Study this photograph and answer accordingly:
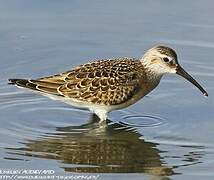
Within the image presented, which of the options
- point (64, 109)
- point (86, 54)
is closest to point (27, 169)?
point (64, 109)

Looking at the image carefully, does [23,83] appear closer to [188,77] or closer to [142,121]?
[142,121]

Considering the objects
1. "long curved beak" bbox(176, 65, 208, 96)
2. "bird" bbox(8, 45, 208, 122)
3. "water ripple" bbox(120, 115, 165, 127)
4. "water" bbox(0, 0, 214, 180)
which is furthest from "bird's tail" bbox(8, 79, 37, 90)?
"long curved beak" bbox(176, 65, 208, 96)

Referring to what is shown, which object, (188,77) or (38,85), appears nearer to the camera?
(38,85)

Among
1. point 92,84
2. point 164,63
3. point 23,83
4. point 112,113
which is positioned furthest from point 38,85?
point 164,63

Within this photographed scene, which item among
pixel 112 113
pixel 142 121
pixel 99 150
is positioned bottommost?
pixel 99 150

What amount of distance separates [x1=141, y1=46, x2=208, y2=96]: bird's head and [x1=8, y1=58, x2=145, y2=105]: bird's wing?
1.79 ft

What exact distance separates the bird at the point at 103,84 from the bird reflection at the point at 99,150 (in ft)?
1.15

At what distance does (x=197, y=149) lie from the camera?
42.0 ft

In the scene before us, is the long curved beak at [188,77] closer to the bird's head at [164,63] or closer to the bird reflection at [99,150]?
the bird's head at [164,63]

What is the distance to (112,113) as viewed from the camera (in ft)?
47.8

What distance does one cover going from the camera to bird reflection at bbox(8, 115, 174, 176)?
40.0 ft

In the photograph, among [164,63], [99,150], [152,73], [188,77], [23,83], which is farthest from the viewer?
[152,73]

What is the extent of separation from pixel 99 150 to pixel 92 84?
1.38m

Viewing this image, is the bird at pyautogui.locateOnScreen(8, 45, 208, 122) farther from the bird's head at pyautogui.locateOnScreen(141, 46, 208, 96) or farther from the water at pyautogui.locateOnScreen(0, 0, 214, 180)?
the water at pyautogui.locateOnScreen(0, 0, 214, 180)
